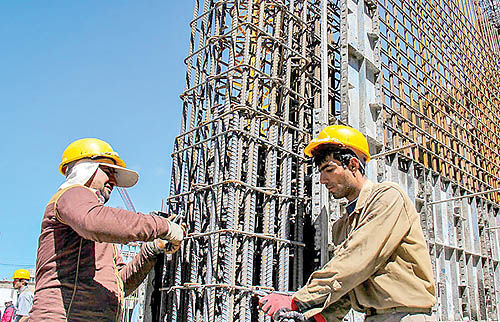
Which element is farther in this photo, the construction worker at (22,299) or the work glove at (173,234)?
the construction worker at (22,299)

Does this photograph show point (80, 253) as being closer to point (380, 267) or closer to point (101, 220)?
point (101, 220)

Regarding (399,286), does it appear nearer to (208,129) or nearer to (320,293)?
(320,293)

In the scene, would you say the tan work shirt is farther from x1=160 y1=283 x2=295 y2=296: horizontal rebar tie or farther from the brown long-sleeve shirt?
x1=160 y1=283 x2=295 y2=296: horizontal rebar tie

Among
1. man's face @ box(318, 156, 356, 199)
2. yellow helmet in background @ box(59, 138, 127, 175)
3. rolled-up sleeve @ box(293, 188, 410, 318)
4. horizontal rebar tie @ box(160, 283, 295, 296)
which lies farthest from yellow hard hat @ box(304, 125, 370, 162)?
horizontal rebar tie @ box(160, 283, 295, 296)

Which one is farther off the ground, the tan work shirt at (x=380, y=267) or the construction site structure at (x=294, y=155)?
→ the construction site structure at (x=294, y=155)

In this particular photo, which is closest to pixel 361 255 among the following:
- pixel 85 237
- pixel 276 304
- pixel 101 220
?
pixel 276 304

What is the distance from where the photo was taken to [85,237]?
2836mm

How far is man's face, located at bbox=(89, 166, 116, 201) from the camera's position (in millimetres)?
3368

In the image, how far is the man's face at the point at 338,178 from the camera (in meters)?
3.13

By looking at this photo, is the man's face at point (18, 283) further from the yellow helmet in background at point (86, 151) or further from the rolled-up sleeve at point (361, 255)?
the rolled-up sleeve at point (361, 255)

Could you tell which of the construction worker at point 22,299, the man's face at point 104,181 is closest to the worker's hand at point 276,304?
the man's face at point 104,181

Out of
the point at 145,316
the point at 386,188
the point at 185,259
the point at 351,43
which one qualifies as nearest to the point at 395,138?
the point at 351,43

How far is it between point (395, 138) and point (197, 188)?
413 centimetres

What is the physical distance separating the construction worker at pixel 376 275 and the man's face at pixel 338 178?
207 millimetres
